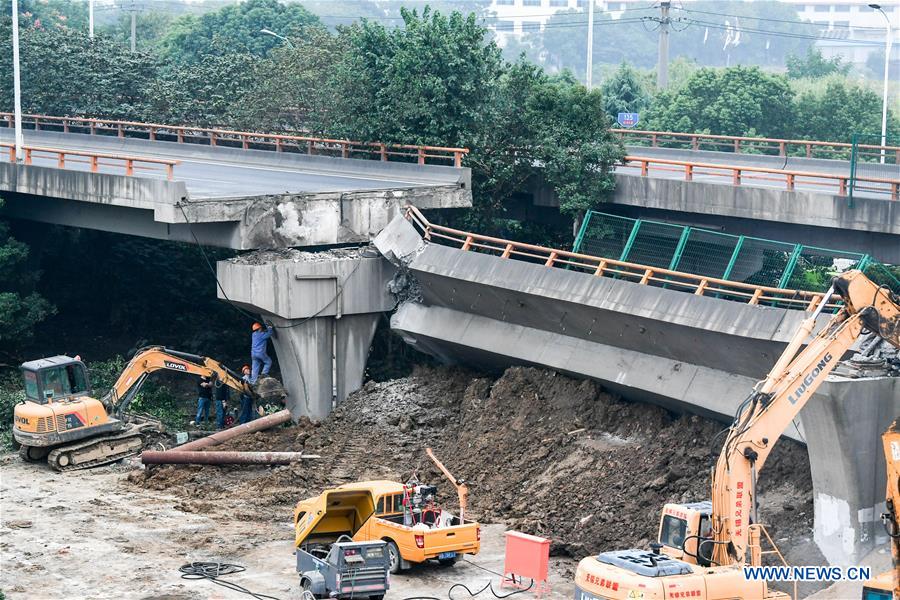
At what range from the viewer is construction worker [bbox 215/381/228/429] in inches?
1487

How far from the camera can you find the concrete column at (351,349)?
39.3 m

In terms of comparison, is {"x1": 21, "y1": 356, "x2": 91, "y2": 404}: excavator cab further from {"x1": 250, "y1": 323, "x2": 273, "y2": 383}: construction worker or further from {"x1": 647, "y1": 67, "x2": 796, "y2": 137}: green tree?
{"x1": 647, "y1": 67, "x2": 796, "y2": 137}: green tree

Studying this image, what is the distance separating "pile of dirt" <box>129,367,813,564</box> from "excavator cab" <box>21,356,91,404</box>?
290 cm

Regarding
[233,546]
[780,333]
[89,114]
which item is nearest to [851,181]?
[780,333]

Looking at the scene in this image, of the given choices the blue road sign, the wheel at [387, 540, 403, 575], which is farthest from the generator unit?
the blue road sign

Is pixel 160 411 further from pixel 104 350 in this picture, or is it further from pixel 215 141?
pixel 215 141

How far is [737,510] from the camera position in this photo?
73.0 ft

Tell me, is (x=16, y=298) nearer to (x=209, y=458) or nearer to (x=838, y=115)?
(x=209, y=458)

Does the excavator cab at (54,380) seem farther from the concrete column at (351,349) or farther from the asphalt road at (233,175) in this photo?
the concrete column at (351,349)

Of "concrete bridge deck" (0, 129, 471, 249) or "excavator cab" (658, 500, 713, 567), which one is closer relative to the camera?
"excavator cab" (658, 500, 713, 567)

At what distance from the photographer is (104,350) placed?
4788 cm

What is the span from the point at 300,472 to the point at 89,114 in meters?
35.5

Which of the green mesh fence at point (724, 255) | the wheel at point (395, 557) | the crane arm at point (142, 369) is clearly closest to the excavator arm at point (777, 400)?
the wheel at point (395, 557)

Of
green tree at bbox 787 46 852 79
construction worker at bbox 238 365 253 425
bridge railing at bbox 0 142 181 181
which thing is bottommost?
construction worker at bbox 238 365 253 425
